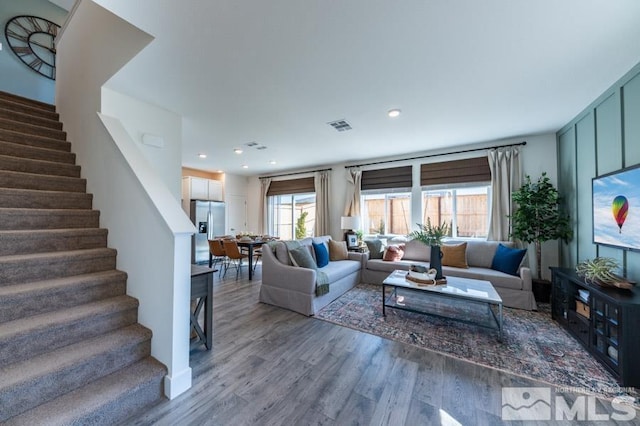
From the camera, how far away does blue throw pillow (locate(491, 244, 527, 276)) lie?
3.50 metres

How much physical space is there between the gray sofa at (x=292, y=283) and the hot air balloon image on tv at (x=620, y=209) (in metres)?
3.04

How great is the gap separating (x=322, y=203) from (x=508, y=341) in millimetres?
4452

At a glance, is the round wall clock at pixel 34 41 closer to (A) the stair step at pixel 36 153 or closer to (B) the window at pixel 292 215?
(A) the stair step at pixel 36 153

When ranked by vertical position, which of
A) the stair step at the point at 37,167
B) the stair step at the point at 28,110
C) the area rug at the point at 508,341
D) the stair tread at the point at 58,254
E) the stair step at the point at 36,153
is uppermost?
the stair step at the point at 28,110

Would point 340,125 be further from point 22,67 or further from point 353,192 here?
point 22,67

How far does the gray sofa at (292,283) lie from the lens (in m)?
3.04

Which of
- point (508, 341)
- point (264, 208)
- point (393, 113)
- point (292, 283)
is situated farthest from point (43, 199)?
point (264, 208)

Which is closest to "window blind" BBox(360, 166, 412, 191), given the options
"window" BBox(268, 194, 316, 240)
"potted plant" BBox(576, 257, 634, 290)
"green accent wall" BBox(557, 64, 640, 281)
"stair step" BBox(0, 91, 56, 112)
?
"window" BBox(268, 194, 316, 240)

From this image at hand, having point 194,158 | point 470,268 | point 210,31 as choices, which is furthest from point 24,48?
point 470,268

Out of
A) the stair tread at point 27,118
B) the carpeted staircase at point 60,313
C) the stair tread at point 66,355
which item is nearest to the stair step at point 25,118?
the stair tread at point 27,118

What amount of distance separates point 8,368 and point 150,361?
0.65 metres

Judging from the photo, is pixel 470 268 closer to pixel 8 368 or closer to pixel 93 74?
pixel 8 368

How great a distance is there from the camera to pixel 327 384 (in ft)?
5.83

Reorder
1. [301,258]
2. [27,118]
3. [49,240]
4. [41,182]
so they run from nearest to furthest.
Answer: [49,240]
[41,182]
[27,118]
[301,258]
